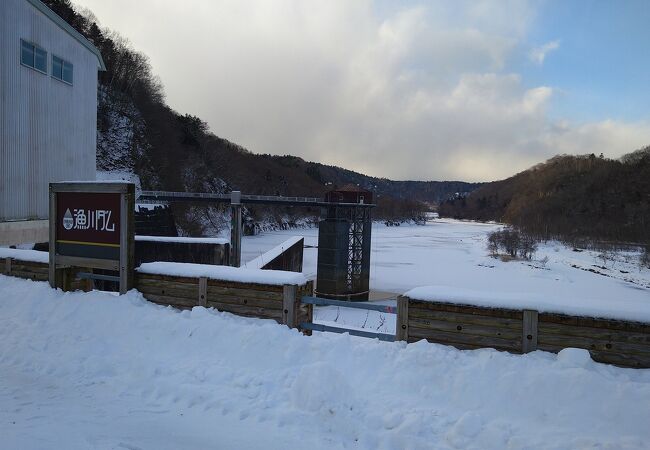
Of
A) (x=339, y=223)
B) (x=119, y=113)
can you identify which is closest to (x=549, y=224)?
(x=339, y=223)

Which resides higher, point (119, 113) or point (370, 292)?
point (119, 113)

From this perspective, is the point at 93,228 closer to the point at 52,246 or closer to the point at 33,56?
the point at 52,246

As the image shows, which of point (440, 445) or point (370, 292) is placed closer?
point (440, 445)

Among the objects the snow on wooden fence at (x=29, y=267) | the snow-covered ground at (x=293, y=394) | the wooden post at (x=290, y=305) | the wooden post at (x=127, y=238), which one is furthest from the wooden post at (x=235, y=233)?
the snow-covered ground at (x=293, y=394)

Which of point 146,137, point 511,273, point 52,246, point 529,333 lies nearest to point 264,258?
point 52,246

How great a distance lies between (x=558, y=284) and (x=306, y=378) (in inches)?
1347

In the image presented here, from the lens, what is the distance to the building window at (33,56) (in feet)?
57.4

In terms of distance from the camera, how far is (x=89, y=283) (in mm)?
9555

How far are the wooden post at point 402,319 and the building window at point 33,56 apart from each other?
18794 millimetres

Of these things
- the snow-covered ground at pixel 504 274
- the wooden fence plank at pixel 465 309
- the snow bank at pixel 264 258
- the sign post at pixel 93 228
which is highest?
the sign post at pixel 93 228

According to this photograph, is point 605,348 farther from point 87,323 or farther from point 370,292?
point 370,292

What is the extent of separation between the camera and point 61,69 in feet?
64.8

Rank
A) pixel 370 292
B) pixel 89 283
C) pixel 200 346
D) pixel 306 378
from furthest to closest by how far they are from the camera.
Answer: pixel 370 292, pixel 89 283, pixel 200 346, pixel 306 378

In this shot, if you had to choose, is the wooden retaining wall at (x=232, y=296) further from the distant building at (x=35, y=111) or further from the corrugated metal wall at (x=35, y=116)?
the corrugated metal wall at (x=35, y=116)
